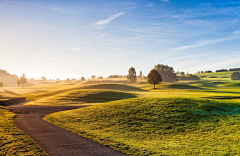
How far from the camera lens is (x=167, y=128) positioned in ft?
49.5

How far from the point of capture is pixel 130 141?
39.7 feet

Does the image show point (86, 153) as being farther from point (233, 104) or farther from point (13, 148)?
point (233, 104)

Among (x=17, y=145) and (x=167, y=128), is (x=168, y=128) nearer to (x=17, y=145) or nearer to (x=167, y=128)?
(x=167, y=128)

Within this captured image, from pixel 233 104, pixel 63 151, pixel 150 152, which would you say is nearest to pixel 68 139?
pixel 63 151

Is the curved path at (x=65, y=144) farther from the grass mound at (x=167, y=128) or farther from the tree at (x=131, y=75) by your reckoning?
the tree at (x=131, y=75)

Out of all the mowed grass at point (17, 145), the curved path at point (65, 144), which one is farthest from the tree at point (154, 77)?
the mowed grass at point (17, 145)

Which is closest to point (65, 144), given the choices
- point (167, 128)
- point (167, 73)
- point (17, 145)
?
point (17, 145)

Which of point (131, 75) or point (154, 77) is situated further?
point (131, 75)

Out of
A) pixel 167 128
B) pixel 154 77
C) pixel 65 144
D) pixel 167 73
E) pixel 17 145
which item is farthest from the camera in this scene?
pixel 167 73

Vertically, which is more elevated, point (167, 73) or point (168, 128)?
point (167, 73)

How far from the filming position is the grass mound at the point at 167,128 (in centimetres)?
1066

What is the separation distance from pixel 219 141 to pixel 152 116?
7763 mm

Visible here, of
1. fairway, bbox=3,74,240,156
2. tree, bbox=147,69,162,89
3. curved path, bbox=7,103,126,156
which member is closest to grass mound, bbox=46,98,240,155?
fairway, bbox=3,74,240,156

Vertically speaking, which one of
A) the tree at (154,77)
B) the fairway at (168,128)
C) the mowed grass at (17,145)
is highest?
the tree at (154,77)
